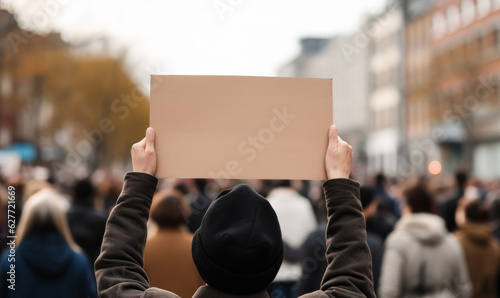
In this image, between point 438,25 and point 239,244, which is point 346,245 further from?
point 438,25

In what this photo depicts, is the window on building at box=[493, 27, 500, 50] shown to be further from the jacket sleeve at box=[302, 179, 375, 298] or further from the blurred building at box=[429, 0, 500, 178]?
the jacket sleeve at box=[302, 179, 375, 298]

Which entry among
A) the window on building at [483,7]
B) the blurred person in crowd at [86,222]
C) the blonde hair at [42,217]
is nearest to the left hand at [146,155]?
the blonde hair at [42,217]

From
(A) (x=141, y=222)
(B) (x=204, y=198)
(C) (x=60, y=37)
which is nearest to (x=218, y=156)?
(A) (x=141, y=222)

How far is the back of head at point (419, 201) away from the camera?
5.77 metres

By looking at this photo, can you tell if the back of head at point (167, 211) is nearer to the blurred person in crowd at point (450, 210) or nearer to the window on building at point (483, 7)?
the blurred person in crowd at point (450, 210)

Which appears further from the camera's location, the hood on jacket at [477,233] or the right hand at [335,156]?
the hood on jacket at [477,233]

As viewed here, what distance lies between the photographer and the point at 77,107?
39.3m

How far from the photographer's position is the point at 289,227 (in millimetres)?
7137

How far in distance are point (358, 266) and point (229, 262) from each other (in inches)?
18.3

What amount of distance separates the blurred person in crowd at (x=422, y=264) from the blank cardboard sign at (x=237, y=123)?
136 inches

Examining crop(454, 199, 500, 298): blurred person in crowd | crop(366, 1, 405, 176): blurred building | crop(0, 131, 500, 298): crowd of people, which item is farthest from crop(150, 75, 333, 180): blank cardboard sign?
crop(366, 1, 405, 176): blurred building

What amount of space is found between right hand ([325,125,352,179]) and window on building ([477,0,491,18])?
43776 mm

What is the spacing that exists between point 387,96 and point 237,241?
60.2 m

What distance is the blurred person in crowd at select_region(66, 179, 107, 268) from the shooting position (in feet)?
23.5
